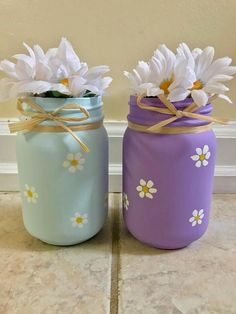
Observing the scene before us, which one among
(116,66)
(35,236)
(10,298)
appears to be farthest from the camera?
(116,66)

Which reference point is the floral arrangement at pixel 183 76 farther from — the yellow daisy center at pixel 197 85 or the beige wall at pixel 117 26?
the beige wall at pixel 117 26

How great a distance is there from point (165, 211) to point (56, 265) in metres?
0.16

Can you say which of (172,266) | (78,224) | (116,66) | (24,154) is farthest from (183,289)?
(116,66)

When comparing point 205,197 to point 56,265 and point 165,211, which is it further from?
point 56,265

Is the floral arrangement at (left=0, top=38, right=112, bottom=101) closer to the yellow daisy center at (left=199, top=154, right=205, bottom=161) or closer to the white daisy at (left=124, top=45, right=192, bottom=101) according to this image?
the white daisy at (left=124, top=45, right=192, bottom=101)

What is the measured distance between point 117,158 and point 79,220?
205mm

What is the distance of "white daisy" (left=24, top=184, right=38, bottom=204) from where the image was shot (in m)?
0.46

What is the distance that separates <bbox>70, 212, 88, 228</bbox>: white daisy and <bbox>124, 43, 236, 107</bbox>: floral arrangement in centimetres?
19

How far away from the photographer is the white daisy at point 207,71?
0.41 meters

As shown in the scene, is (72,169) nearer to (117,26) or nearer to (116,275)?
(116,275)

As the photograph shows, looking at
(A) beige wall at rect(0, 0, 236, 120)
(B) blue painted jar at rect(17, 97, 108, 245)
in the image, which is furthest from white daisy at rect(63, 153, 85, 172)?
(A) beige wall at rect(0, 0, 236, 120)

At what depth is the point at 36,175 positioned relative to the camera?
0.45 meters

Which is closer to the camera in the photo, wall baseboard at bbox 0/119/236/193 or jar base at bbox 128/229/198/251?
jar base at bbox 128/229/198/251

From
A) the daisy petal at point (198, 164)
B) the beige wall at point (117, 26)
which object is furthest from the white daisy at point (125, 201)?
the beige wall at point (117, 26)
